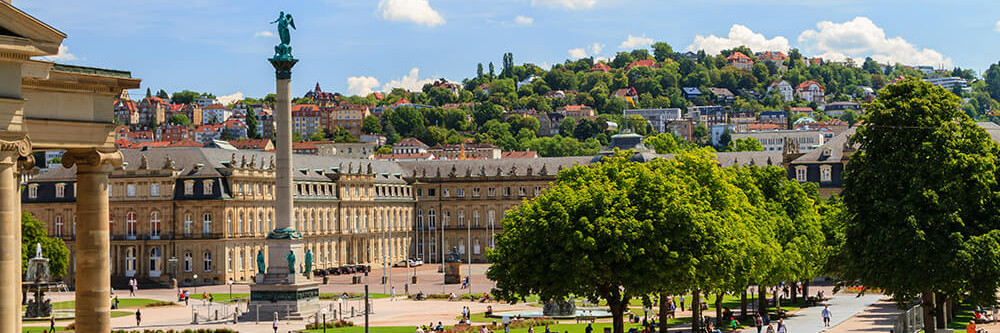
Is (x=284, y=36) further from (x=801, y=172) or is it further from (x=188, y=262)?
(x=801, y=172)

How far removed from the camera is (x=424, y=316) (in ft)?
273

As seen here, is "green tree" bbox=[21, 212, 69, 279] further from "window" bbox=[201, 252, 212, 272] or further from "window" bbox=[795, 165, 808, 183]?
"window" bbox=[795, 165, 808, 183]

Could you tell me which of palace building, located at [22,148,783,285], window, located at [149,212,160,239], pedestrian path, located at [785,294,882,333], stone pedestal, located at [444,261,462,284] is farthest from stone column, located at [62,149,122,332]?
window, located at [149,212,160,239]

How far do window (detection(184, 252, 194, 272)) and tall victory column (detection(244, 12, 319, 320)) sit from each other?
127 feet

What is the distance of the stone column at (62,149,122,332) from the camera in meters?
31.0

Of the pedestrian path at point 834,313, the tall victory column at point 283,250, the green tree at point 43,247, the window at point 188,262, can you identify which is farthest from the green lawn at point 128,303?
the pedestrian path at point 834,313

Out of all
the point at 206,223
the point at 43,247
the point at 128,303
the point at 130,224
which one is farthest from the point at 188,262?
the point at 128,303

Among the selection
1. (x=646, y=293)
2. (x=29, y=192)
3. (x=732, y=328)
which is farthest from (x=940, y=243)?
(x=29, y=192)

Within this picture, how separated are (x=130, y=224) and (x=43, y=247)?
26772mm

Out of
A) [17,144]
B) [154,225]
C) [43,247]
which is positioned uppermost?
[17,144]

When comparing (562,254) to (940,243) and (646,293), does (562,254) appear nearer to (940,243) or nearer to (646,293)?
(646,293)

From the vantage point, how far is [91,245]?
31.2m

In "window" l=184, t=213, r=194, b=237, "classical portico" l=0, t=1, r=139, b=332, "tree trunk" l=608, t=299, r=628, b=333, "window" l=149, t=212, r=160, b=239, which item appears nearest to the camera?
"classical portico" l=0, t=1, r=139, b=332

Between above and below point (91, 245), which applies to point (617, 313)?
below
